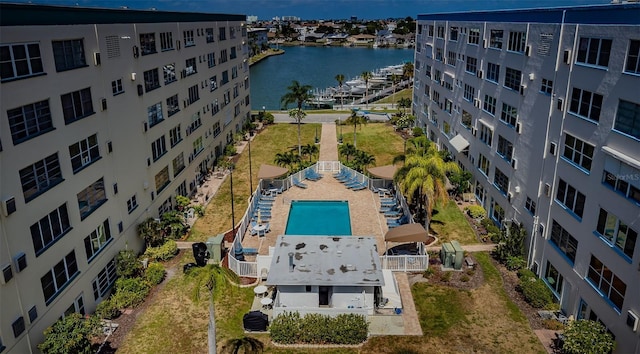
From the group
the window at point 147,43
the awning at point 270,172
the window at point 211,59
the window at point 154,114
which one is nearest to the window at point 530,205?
the awning at point 270,172

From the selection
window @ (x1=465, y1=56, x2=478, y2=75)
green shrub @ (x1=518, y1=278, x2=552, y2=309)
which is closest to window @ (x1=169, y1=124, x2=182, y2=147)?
window @ (x1=465, y1=56, x2=478, y2=75)

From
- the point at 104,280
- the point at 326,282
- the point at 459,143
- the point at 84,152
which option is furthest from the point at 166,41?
the point at 459,143

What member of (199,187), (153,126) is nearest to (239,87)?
(199,187)

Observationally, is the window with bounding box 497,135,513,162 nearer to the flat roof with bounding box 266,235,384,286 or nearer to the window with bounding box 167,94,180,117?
the flat roof with bounding box 266,235,384,286

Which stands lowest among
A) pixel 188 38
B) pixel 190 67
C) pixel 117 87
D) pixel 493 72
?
pixel 493 72

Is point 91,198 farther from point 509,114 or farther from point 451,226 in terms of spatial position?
point 509,114

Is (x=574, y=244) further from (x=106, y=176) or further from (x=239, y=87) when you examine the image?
(x=239, y=87)

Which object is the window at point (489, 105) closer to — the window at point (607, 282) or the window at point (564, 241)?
the window at point (564, 241)
